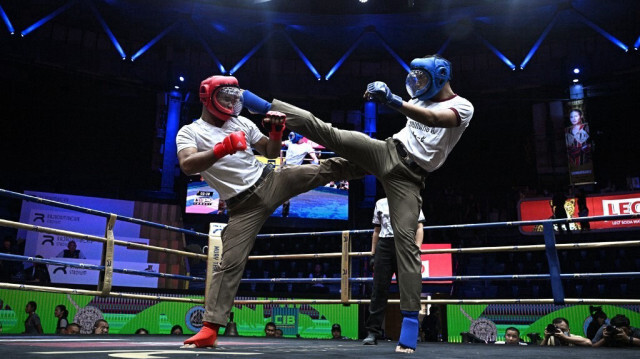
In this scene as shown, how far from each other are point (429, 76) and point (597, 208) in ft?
35.9

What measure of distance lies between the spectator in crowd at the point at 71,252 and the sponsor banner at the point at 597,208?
984 cm

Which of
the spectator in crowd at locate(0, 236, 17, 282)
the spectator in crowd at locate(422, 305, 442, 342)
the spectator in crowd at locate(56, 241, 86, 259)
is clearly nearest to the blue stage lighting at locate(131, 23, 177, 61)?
the spectator in crowd at locate(56, 241, 86, 259)

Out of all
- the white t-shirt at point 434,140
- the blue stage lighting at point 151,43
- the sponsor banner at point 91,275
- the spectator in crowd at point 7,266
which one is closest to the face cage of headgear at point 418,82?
the white t-shirt at point 434,140

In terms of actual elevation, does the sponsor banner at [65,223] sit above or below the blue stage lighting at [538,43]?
below

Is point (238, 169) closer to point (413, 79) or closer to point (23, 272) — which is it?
point (413, 79)

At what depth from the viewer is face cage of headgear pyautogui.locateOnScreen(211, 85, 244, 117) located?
2.49m

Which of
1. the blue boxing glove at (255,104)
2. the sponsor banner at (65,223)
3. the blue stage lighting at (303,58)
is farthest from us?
the blue stage lighting at (303,58)

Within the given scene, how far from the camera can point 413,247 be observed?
7.89 feet

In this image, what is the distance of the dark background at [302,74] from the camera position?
11531 millimetres

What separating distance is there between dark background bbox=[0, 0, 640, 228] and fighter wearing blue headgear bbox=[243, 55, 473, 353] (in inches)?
368

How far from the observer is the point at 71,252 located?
9742 millimetres

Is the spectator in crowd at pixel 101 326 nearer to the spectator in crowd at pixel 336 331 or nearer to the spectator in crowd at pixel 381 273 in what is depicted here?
the spectator in crowd at pixel 336 331

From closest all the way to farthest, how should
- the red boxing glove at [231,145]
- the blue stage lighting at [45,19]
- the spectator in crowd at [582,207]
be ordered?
1. the red boxing glove at [231,145]
2. the blue stage lighting at [45,19]
3. the spectator in crowd at [582,207]

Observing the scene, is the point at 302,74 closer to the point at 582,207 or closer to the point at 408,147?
the point at 582,207
